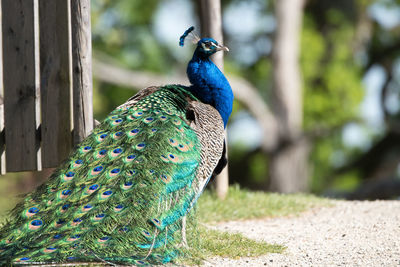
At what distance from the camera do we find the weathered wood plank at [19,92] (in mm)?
5488

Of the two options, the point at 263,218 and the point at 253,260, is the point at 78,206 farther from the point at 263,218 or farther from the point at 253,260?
the point at 263,218

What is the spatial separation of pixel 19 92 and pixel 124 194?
7.58ft

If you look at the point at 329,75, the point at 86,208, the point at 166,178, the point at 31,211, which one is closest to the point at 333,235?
the point at 166,178

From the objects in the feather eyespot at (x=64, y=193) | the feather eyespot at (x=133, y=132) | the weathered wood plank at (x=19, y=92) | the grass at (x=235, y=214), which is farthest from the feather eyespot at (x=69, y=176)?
the weathered wood plank at (x=19, y=92)

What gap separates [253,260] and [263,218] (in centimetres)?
218

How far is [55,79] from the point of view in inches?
215

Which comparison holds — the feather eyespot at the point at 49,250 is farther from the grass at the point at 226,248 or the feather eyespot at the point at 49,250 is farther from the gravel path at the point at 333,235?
the gravel path at the point at 333,235

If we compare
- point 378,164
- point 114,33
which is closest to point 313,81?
point 378,164

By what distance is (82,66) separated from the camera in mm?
5324

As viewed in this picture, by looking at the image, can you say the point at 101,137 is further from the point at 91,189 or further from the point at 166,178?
the point at 166,178

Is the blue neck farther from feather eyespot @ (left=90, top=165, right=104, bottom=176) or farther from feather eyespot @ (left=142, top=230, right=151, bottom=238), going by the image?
feather eyespot @ (left=142, top=230, right=151, bottom=238)

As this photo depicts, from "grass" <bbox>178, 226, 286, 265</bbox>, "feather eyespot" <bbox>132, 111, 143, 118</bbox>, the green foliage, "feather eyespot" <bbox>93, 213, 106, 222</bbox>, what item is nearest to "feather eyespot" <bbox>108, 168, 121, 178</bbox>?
"feather eyespot" <bbox>93, 213, 106, 222</bbox>

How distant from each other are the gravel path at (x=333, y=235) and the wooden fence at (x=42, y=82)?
200cm

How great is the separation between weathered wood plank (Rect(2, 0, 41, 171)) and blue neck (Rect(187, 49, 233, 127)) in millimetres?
1630
